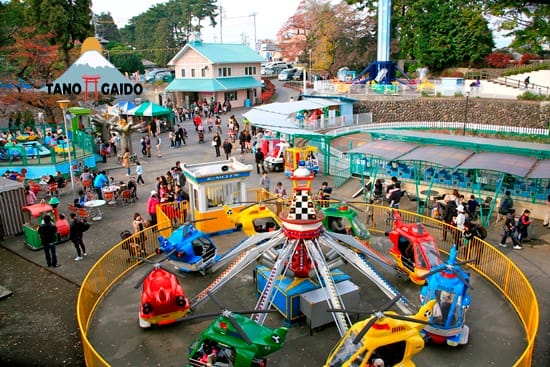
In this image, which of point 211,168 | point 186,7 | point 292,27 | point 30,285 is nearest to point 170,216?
point 211,168

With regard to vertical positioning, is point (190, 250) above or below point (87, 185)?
below

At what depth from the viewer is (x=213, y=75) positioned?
48625 mm

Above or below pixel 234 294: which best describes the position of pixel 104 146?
above

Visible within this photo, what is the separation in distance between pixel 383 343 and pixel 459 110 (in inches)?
1301

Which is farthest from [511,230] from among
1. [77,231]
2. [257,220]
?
[77,231]

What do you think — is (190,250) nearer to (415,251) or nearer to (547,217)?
(415,251)

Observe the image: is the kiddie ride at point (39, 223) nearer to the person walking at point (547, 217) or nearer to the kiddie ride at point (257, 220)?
the kiddie ride at point (257, 220)

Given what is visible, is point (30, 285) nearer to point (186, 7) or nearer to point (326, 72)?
point (326, 72)

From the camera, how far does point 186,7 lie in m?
83.1

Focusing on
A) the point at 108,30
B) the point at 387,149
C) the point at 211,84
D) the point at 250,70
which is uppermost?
the point at 108,30

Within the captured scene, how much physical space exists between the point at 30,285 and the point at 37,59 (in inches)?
942

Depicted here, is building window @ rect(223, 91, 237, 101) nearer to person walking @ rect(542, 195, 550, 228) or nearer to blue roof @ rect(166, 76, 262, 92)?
blue roof @ rect(166, 76, 262, 92)

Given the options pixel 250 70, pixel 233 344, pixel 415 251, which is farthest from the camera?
pixel 250 70

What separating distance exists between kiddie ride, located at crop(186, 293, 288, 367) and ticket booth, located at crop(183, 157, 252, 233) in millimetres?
7797
